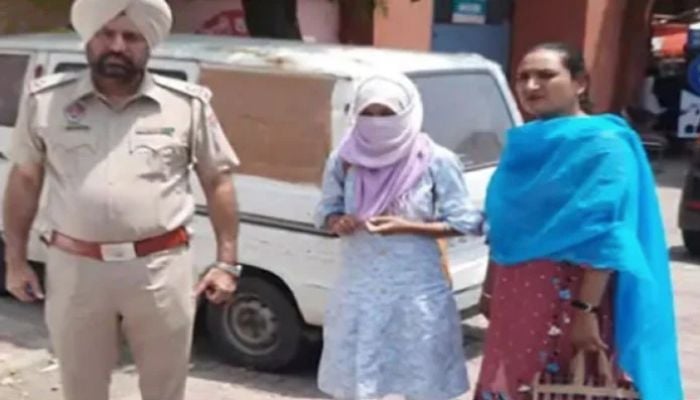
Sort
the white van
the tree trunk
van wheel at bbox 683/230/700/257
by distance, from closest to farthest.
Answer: the white van < the tree trunk < van wheel at bbox 683/230/700/257

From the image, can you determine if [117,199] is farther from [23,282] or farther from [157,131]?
[23,282]

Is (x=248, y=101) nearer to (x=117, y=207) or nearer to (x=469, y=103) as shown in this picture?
(x=469, y=103)

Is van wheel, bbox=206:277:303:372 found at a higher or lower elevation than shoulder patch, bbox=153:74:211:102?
lower

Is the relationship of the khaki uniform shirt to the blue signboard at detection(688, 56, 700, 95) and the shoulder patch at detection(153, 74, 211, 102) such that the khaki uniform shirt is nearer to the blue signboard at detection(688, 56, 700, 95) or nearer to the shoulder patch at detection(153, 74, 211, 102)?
the shoulder patch at detection(153, 74, 211, 102)

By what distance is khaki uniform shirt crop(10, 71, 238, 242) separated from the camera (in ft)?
13.0

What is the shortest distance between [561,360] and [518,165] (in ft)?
1.98

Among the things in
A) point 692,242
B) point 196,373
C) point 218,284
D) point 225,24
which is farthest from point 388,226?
point 225,24

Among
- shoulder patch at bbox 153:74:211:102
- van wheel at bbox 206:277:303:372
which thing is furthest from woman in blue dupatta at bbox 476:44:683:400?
van wheel at bbox 206:277:303:372

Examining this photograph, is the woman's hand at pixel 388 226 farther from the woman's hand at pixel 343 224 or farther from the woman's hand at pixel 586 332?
the woman's hand at pixel 586 332

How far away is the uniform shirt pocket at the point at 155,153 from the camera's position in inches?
157

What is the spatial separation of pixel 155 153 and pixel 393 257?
0.96 metres

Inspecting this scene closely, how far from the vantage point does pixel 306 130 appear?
614 centimetres

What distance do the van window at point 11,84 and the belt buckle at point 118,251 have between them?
3546 millimetres

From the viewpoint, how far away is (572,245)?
3877 mm
